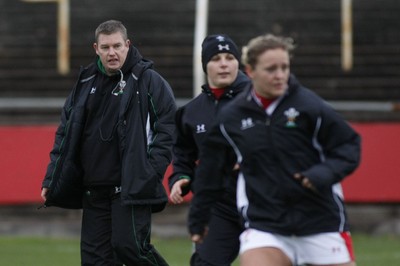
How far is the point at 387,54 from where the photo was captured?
20.1m

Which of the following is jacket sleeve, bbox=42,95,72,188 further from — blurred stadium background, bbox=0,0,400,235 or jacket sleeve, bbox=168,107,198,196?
blurred stadium background, bbox=0,0,400,235

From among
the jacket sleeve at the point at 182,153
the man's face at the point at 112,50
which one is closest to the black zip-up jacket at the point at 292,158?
the jacket sleeve at the point at 182,153

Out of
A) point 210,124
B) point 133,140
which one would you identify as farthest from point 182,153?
point 133,140

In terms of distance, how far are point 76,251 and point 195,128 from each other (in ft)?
22.1

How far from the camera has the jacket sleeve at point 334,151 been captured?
21.8 ft

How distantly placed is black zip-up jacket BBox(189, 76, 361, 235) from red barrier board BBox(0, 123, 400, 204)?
9913 millimetres

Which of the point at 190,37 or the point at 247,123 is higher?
the point at 190,37

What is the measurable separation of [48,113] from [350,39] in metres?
5.16

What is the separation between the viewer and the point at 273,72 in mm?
6809

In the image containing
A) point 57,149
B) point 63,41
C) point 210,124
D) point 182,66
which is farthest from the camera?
point 182,66

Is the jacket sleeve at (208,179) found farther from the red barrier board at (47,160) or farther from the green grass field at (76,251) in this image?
the red barrier board at (47,160)

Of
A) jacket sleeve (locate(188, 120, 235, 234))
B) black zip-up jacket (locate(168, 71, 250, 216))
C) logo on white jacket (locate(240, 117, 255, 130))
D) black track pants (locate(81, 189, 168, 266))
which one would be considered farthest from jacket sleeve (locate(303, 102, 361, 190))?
black track pants (locate(81, 189, 168, 266))

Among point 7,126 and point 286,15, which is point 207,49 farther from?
point 286,15

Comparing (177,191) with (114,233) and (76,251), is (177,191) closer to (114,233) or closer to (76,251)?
(114,233)
